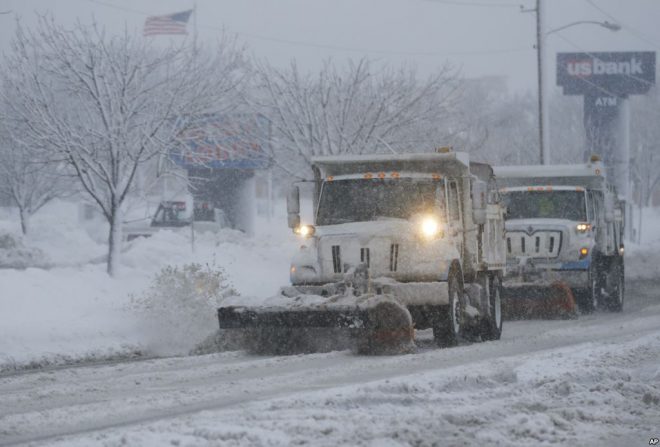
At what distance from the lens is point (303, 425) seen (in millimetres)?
7520

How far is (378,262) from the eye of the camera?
1301 cm

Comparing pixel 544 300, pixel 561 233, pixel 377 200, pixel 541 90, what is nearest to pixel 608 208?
pixel 561 233

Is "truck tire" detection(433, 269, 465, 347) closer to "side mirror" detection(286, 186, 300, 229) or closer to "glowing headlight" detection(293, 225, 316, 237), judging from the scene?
"glowing headlight" detection(293, 225, 316, 237)

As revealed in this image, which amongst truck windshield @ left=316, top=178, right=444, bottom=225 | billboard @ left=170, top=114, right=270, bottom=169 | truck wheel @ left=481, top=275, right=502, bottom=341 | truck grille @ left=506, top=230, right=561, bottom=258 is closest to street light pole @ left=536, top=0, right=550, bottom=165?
billboard @ left=170, top=114, right=270, bottom=169

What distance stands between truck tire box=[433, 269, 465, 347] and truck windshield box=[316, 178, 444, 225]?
37.8 inches

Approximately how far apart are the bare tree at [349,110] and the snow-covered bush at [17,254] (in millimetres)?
8340

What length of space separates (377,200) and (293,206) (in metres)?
1.04

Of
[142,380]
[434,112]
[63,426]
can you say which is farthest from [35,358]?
[434,112]

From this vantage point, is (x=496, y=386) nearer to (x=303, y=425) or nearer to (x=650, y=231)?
(x=303, y=425)

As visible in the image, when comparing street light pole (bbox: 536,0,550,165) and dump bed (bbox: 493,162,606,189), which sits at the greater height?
street light pole (bbox: 536,0,550,165)

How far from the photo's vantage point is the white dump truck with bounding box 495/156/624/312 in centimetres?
1997

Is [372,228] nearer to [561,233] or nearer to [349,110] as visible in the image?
[561,233]

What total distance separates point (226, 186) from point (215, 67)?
25410 millimetres

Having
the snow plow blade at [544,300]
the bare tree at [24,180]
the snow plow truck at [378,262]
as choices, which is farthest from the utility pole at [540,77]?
the snow plow truck at [378,262]
